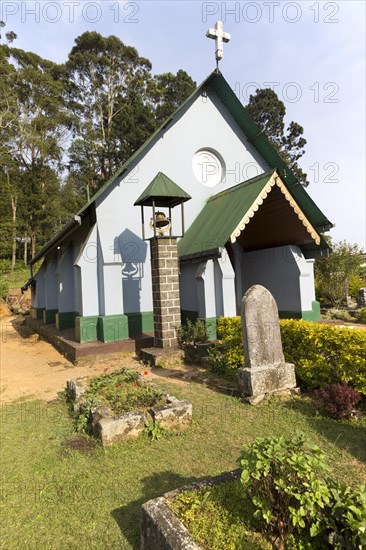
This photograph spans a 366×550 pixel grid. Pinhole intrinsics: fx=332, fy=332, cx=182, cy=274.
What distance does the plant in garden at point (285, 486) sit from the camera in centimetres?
252

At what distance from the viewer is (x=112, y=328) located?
37.3ft

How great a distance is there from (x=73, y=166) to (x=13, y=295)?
16.8 meters

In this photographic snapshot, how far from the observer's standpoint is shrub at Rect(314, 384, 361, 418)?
17.7ft

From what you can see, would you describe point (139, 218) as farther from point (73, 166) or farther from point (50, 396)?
point (73, 166)

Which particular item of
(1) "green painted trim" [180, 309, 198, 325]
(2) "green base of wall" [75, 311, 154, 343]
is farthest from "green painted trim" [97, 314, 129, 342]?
(1) "green painted trim" [180, 309, 198, 325]

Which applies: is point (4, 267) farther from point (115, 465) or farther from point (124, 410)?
point (115, 465)

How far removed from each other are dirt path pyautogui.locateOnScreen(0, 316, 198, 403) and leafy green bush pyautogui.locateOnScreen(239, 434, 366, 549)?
17.0ft

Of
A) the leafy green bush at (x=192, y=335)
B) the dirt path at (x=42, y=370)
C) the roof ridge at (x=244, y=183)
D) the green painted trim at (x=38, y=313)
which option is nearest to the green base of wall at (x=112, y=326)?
the dirt path at (x=42, y=370)

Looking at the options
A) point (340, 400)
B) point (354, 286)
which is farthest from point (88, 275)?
point (354, 286)

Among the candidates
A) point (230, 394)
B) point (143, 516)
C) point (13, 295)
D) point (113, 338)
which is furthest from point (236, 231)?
point (13, 295)

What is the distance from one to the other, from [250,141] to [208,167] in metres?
2.36

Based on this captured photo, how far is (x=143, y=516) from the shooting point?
9.95ft

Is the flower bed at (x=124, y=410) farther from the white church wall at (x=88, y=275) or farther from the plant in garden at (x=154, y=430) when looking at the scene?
the white church wall at (x=88, y=275)

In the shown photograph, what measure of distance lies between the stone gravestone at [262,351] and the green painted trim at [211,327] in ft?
10.6
